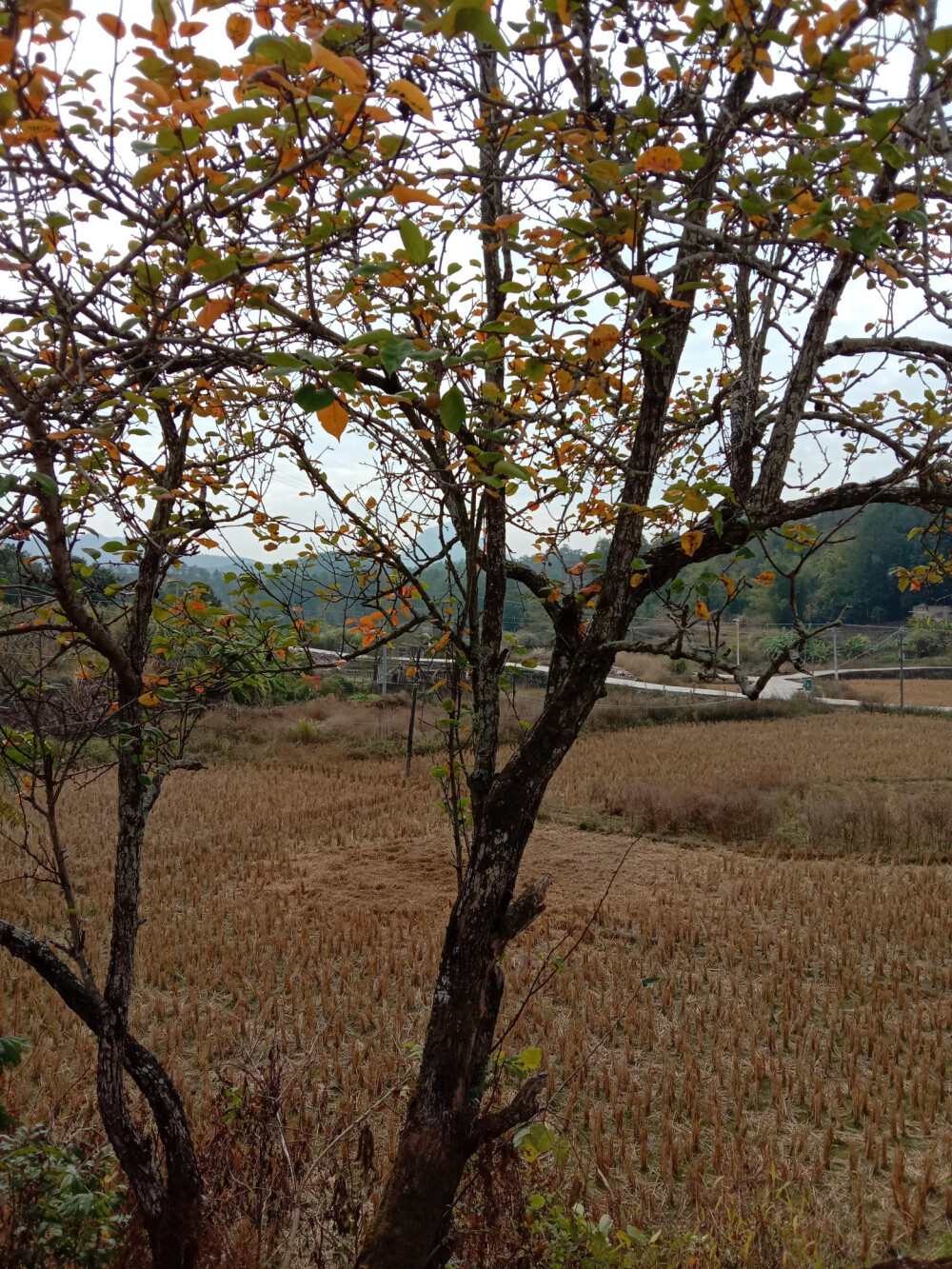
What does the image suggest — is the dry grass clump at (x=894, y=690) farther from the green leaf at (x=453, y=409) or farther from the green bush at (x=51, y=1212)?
the green leaf at (x=453, y=409)

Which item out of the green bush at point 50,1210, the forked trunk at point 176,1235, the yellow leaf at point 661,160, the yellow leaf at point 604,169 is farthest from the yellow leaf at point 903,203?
the forked trunk at point 176,1235

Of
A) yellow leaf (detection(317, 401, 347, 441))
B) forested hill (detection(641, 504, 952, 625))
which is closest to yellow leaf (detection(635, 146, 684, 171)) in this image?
yellow leaf (detection(317, 401, 347, 441))

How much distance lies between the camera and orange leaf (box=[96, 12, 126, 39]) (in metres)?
1.34

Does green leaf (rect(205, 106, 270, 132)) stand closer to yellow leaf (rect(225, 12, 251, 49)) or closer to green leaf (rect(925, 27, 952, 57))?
yellow leaf (rect(225, 12, 251, 49))

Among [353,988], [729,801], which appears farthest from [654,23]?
[729,801]

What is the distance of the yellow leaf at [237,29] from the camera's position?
136 centimetres

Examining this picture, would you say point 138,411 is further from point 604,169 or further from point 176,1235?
point 176,1235

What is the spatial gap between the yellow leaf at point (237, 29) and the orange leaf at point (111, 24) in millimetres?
186

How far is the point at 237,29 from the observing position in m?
1.37

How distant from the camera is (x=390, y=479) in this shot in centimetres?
300

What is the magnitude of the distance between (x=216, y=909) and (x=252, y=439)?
5.68m

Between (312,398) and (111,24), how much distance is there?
0.84 m

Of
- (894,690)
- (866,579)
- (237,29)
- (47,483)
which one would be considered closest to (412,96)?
(237,29)

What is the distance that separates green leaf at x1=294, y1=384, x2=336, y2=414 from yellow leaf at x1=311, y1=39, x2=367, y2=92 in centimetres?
40
